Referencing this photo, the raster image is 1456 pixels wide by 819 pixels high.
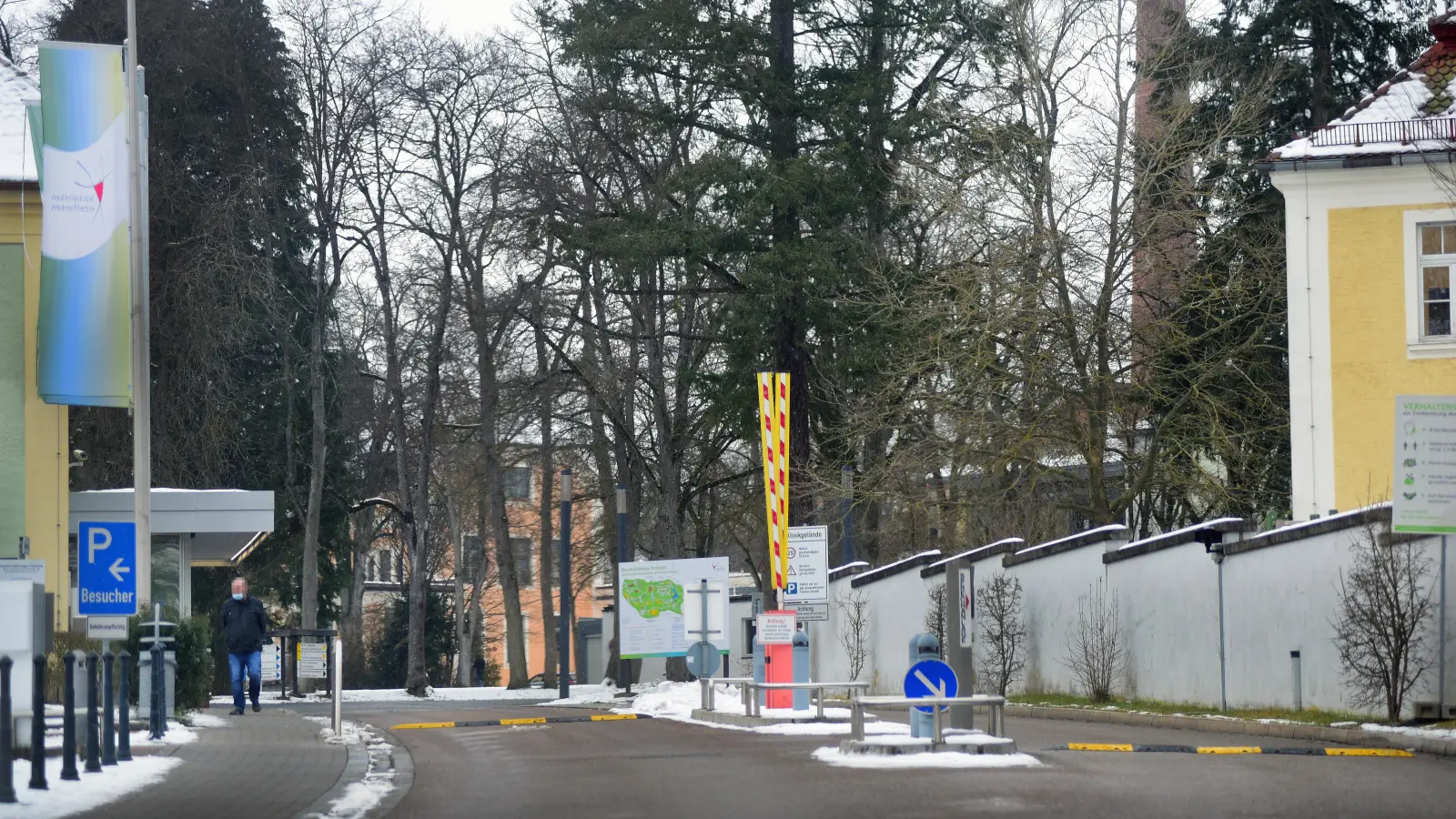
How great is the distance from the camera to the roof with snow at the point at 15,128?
992 inches

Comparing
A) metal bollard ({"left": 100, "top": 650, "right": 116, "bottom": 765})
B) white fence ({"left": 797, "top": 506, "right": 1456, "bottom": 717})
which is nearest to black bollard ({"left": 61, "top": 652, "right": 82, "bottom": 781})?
metal bollard ({"left": 100, "top": 650, "right": 116, "bottom": 765})

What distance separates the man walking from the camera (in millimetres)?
23938

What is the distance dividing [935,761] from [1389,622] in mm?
6424

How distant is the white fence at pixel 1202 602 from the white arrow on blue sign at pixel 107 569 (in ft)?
40.0

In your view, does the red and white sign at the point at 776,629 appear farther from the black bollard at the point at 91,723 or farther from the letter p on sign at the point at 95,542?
the black bollard at the point at 91,723

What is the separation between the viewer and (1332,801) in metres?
11.2

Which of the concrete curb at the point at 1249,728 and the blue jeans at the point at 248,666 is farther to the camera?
the blue jeans at the point at 248,666

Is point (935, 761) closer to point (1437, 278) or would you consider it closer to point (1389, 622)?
point (1389, 622)

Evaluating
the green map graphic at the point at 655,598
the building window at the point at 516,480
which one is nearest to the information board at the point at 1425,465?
the green map graphic at the point at 655,598

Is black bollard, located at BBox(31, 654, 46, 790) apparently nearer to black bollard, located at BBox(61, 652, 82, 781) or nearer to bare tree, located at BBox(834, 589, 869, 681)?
black bollard, located at BBox(61, 652, 82, 781)

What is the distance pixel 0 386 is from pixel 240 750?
11105mm

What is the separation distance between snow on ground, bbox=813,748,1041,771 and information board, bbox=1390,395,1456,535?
16.2ft

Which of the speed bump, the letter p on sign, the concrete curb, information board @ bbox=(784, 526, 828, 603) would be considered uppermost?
the letter p on sign

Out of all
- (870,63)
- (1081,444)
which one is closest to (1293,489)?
(1081,444)
